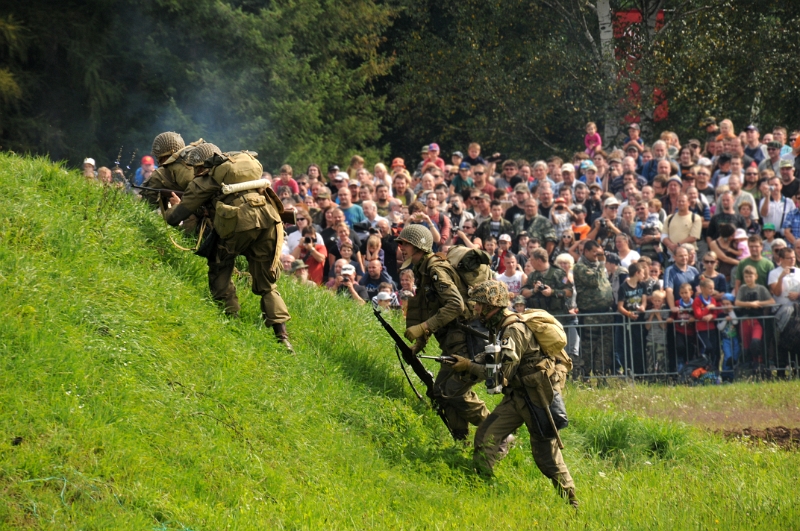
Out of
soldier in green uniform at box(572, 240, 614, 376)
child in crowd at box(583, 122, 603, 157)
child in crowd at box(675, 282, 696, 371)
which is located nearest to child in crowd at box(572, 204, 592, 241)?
soldier in green uniform at box(572, 240, 614, 376)

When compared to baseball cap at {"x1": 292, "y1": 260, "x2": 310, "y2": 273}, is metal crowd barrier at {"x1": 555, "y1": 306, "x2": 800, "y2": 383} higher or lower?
lower

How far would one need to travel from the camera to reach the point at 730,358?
50.9ft

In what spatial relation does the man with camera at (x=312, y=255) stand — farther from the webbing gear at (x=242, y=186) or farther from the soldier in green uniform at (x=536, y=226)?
the webbing gear at (x=242, y=186)

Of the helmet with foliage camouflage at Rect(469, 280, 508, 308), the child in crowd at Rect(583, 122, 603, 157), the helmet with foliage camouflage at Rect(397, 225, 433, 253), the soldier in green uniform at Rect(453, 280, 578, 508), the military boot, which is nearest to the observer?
the soldier in green uniform at Rect(453, 280, 578, 508)

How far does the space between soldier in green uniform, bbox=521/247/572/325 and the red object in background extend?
12.9 meters

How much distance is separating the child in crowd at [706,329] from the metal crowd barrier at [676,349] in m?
0.01

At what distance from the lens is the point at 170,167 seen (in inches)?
426

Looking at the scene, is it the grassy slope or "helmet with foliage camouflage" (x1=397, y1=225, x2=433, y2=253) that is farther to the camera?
"helmet with foliage camouflage" (x1=397, y1=225, x2=433, y2=253)

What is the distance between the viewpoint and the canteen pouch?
970 centimetres

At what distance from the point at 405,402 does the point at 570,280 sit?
530cm

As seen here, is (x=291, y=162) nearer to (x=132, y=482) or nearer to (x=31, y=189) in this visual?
(x=31, y=189)

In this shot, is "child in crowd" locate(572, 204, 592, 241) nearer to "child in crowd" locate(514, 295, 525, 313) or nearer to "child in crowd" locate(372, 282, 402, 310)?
"child in crowd" locate(514, 295, 525, 313)

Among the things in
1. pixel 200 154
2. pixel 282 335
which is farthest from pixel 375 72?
pixel 282 335

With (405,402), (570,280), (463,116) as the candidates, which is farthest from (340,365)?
(463,116)
